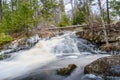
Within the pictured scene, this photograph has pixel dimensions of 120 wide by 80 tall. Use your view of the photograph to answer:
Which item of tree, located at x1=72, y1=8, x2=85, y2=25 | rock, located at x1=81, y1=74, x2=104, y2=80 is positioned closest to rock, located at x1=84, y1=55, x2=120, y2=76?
rock, located at x1=81, y1=74, x2=104, y2=80

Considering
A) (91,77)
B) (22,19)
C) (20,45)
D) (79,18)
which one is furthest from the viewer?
(79,18)

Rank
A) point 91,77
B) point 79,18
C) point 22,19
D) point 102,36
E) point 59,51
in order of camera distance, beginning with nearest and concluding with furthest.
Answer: point 91,77
point 59,51
point 102,36
point 22,19
point 79,18

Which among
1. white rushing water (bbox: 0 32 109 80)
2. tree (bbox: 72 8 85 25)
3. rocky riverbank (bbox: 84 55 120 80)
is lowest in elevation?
white rushing water (bbox: 0 32 109 80)

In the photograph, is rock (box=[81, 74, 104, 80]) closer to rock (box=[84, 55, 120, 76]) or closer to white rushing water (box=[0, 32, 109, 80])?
rock (box=[84, 55, 120, 76])

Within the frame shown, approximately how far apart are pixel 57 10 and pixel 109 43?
2005cm

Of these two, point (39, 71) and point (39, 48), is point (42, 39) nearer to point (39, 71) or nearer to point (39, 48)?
point (39, 48)

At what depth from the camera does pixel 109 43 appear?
13.8m

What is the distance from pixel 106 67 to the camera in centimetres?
754

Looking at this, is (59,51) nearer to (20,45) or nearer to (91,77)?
(20,45)

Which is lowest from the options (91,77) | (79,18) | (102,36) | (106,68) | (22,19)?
(91,77)

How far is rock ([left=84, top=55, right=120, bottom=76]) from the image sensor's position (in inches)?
291

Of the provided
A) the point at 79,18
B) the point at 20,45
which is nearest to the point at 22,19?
the point at 20,45

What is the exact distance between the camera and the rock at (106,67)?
7391mm

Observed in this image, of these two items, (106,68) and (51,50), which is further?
(51,50)
